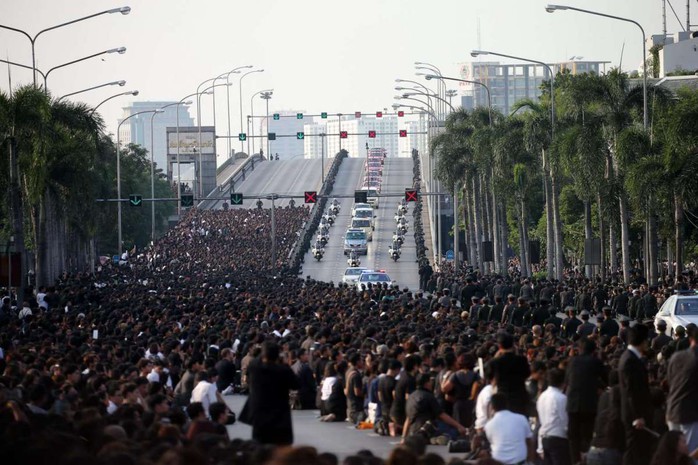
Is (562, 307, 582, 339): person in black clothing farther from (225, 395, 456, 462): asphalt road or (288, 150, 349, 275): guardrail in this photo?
(288, 150, 349, 275): guardrail

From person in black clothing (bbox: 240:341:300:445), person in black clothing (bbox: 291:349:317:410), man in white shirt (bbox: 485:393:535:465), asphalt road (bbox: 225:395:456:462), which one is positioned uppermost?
person in black clothing (bbox: 240:341:300:445)

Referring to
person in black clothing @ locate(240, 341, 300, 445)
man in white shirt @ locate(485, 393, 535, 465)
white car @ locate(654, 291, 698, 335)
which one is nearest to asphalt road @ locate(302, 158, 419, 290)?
white car @ locate(654, 291, 698, 335)

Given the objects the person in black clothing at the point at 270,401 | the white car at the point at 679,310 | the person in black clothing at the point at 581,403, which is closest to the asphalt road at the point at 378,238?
the white car at the point at 679,310

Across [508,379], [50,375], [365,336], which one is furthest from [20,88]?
[508,379]

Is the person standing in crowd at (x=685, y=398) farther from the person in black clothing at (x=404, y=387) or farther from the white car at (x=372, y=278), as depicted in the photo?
the white car at (x=372, y=278)

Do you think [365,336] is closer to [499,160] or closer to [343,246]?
[499,160]

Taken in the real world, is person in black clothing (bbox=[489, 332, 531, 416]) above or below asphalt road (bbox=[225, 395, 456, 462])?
above

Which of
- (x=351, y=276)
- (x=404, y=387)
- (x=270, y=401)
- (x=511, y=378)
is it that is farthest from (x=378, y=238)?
(x=270, y=401)
